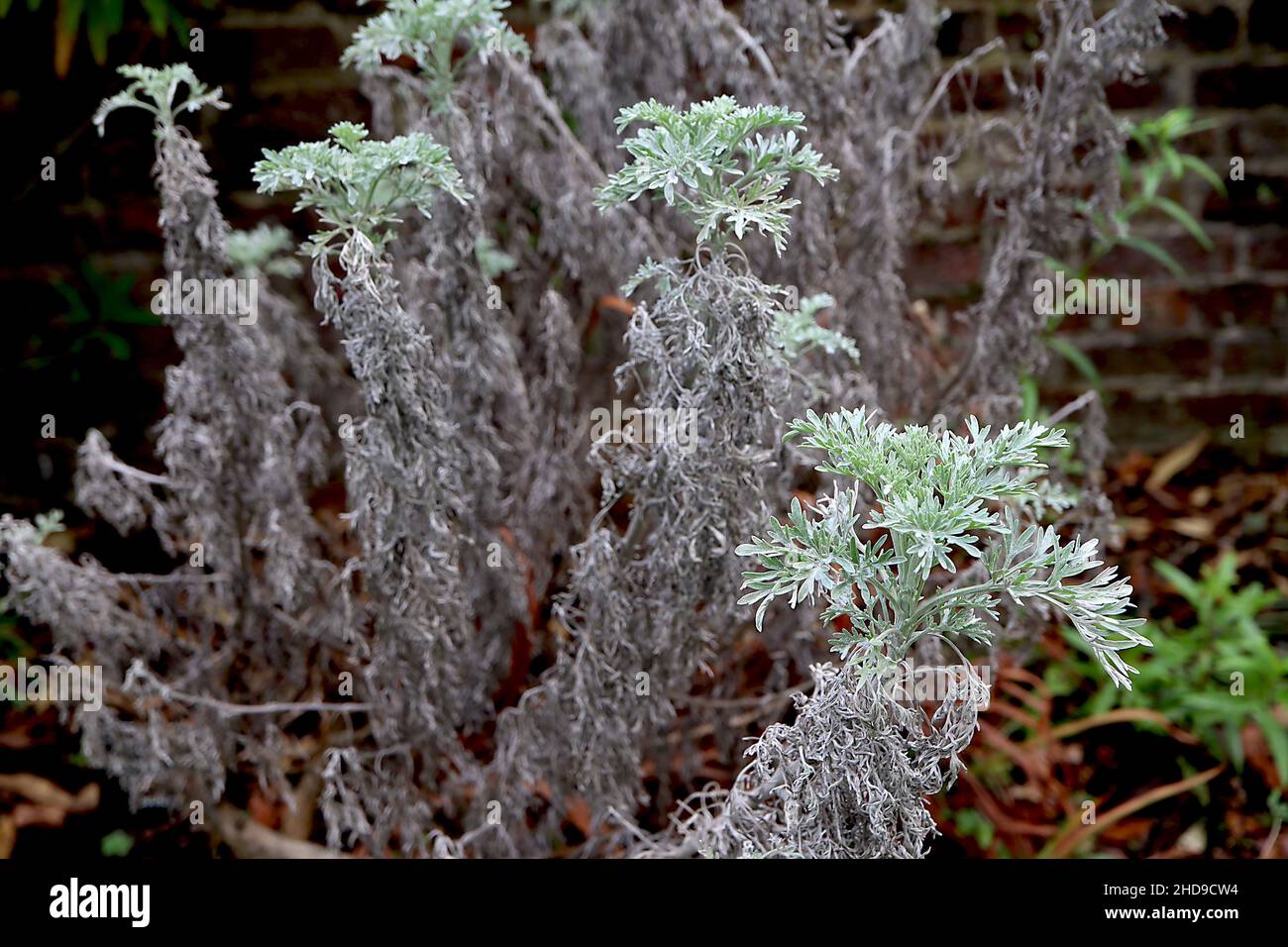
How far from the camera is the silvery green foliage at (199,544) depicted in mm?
1688

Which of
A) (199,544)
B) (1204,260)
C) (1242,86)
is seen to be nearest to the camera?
(199,544)

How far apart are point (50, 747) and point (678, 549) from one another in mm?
1821

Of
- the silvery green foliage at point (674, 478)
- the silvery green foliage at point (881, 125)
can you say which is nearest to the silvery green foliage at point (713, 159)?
the silvery green foliage at point (674, 478)

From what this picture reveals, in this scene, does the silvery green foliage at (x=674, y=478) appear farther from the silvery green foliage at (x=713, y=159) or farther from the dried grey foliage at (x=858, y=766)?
the dried grey foliage at (x=858, y=766)

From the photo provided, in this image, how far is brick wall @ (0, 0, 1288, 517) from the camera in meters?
3.06

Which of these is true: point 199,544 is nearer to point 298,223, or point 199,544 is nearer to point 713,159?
point 713,159

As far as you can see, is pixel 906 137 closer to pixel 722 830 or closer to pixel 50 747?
pixel 722 830

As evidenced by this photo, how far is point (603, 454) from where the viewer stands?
170 centimetres

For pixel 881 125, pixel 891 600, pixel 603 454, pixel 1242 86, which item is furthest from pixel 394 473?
pixel 1242 86

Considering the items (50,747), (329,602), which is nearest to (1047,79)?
(329,602)

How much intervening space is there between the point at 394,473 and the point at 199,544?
0.69 metres

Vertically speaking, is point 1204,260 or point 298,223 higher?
point 298,223

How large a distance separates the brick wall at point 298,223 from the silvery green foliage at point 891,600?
225 centimetres

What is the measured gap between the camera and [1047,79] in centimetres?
187
